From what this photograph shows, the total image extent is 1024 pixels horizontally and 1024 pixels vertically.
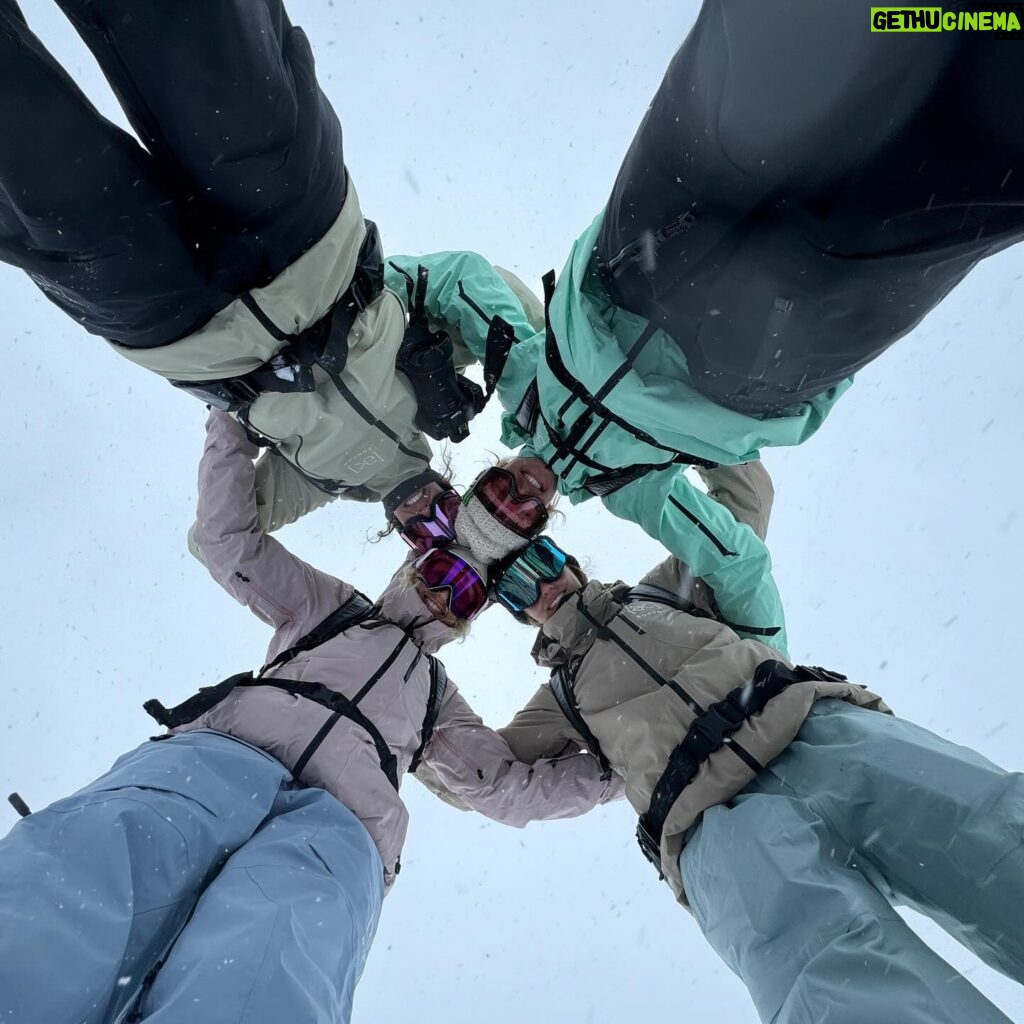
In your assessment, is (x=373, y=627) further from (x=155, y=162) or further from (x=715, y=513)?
(x=155, y=162)

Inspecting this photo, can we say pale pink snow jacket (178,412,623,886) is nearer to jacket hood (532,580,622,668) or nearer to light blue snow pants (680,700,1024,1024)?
jacket hood (532,580,622,668)

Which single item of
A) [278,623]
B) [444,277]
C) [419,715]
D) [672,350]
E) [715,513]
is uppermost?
[444,277]

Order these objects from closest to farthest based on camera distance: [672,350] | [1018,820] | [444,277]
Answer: [1018,820]
[672,350]
[444,277]

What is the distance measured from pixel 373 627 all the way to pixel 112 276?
1956mm

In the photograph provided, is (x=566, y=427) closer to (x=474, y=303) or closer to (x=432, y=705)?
(x=474, y=303)

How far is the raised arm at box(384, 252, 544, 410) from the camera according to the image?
327 centimetres

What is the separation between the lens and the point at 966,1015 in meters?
1.51

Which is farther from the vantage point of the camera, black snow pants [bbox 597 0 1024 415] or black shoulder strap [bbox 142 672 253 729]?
black shoulder strap [bbox 142 672 253 729]

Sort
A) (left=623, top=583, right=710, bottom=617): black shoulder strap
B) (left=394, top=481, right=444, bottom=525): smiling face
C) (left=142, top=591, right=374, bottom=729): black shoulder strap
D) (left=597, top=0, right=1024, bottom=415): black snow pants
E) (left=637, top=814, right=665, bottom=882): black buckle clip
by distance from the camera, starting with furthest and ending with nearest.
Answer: (left=394, top=481, right=444, bottom=525): smiling face, (left=623, top=583, right=710, bottom=617): black shoulder strap, (left=142, top=591, right=374, bottom=729): black shoulder strap, (left=637, top=814, right=665, bottom=882): black buckle clip, (left=597, top=0, right=1024, bottom=415): black snow pants

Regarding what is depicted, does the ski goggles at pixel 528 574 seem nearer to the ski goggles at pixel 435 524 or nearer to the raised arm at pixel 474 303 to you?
the ski goggles at pixel 435 524

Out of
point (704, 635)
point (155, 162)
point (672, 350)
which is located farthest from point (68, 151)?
point (704, 635)

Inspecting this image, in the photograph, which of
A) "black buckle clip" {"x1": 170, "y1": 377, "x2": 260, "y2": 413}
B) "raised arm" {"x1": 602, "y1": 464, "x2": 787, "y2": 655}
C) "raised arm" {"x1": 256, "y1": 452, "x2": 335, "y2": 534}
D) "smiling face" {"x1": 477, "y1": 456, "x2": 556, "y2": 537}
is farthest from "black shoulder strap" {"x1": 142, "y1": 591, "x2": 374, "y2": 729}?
"raised arm" {"x1": 602, "y1": 464, "x2": 787, "y2": 655}

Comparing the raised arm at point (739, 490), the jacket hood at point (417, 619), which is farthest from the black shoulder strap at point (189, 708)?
the raised arm at point (739, 490)

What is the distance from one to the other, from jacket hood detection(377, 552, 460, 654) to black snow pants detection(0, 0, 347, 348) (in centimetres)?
174
